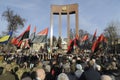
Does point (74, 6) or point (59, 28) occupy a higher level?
point (74, 6)

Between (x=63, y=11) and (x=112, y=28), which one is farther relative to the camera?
(x=112, y=28)

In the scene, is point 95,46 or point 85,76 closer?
point 85,76

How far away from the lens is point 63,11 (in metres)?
61.6

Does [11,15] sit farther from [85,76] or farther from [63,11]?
[85,76]

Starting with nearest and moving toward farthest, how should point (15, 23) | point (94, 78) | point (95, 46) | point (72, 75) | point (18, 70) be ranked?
point (94, 78), point (72, 75), point (18, 70), point (95, 46), point (15, 23)

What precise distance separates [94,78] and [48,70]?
2.85 metres

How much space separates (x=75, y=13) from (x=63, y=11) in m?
2.98

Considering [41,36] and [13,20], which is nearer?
[41,36]

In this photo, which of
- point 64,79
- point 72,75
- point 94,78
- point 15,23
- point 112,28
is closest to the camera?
point 64,79

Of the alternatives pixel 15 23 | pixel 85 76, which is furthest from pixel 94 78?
pixel 15 23

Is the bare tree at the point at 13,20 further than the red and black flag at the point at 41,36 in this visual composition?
Yes

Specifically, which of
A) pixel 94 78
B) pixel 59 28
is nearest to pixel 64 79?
pixel 94 78

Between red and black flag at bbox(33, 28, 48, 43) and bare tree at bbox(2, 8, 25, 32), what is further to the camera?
bare tree at bbox(2, 8, 25, 32)

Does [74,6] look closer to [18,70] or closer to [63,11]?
[63,11]
